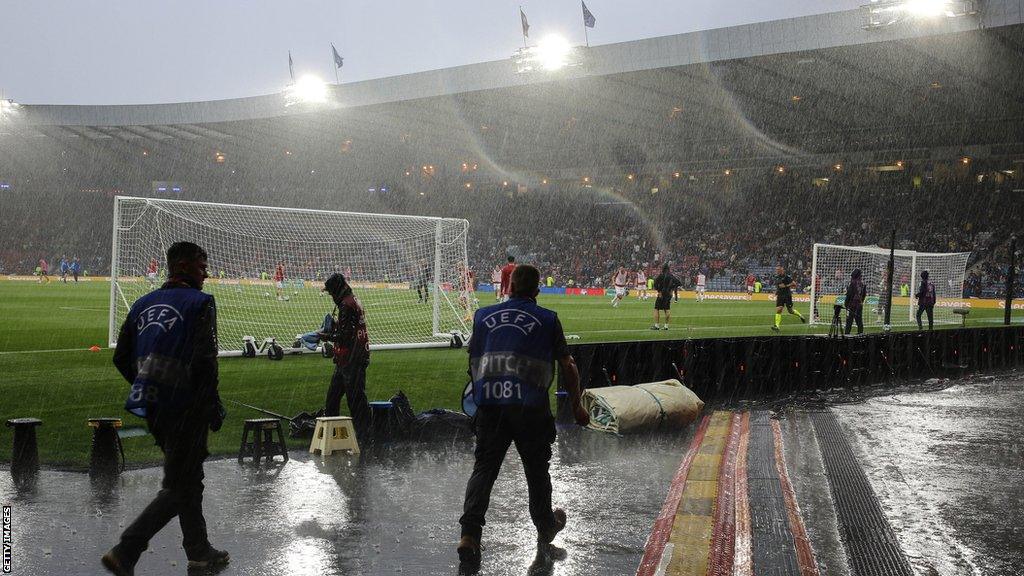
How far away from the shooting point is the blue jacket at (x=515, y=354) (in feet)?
19.1

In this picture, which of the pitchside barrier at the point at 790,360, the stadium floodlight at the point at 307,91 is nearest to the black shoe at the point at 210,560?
the pitchside barrier at the point at 790,360

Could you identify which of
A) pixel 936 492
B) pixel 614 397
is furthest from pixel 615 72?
pixel 936 492

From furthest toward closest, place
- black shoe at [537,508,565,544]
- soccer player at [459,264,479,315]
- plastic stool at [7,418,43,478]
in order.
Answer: soccer player at [459,264,479,315]
plastic stool at [7,418,43,478]
black shoe at [537,508,565,544]

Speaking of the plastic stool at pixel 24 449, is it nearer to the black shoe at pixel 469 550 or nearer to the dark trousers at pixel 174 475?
the dark trousers at pixel 174 475

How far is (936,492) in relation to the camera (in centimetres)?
815

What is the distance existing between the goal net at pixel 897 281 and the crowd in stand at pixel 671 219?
158 inches

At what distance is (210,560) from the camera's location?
5.57 metres

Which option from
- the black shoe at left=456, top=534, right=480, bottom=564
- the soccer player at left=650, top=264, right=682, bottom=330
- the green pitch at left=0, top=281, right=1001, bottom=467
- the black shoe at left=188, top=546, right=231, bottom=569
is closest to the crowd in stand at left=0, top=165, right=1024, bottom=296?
the green pitch at left=0, top=281, right=1001, bottom=467

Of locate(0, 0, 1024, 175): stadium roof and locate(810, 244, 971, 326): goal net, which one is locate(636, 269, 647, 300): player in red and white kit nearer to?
locate(810, 244, 971, 326): goal net

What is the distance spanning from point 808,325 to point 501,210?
4220cm

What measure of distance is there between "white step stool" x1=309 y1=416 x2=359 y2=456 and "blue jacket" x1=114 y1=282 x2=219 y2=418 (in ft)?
13.0

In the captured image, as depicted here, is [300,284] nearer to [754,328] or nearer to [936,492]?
[754,328]

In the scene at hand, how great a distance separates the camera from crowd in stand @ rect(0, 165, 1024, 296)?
2073 inches

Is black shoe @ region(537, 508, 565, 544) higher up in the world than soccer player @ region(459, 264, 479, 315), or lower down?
lower down
